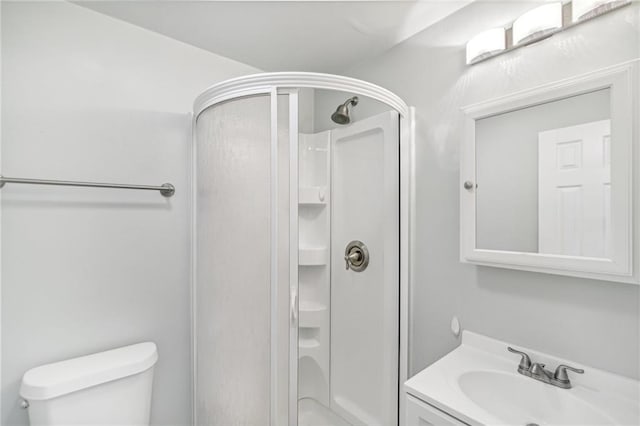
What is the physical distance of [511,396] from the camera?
3.29 feet

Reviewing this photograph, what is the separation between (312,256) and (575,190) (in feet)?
3.07

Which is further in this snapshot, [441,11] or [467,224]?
[441,11]

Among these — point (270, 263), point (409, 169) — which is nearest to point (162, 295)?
point (270, 263)

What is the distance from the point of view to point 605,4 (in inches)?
36.6

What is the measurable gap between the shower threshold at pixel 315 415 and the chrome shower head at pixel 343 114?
1.10m

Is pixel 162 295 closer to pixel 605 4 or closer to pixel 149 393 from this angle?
pixel 149 393

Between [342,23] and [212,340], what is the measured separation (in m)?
1.59

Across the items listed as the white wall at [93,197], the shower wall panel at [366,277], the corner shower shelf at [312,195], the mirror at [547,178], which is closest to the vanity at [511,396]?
the shower wall panel at [366,277]

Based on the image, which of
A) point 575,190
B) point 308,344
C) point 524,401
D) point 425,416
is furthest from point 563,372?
point 308,344

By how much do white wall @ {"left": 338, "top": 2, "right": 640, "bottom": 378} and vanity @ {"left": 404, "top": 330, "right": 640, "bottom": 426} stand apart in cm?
6

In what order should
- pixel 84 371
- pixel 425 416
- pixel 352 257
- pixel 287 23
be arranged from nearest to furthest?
pixel 425 416
pixel 84 371
pixel 352 257
pixel 287 23

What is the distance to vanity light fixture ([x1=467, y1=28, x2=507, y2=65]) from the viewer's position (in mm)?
1162

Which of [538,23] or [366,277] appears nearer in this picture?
[538,23]

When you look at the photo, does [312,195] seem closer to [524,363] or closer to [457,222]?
[457,222]
